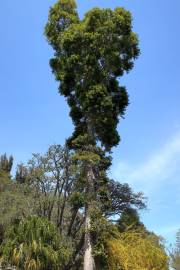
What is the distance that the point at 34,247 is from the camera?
75.9 ft

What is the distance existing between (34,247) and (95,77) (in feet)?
36.1

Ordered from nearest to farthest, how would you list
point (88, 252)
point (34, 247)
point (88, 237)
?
point (34, 247) < point (88, 252) < point (88, 237)

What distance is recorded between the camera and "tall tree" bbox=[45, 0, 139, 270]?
2780 centimetres

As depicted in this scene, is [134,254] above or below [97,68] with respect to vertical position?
below

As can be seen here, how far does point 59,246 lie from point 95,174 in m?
4.83

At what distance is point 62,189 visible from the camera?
30.2m

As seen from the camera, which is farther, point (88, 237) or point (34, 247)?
point (88, 237)

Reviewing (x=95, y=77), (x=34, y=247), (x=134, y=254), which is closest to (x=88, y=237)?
(x=134, y=254)

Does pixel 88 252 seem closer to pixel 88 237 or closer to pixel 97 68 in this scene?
pixel 88 237

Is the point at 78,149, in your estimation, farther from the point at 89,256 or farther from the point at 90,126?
the point at 89,256

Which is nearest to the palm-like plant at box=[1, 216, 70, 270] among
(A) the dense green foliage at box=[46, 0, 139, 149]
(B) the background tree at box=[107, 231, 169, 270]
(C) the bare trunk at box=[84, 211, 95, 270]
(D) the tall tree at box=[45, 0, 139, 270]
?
(C) the bare trunk at box=[84, 211, 95, 270]

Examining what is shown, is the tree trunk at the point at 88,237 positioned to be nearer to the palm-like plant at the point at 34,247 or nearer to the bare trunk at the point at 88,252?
the bare trunk at the point at 88,252

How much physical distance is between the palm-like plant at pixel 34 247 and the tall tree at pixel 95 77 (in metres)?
3.50

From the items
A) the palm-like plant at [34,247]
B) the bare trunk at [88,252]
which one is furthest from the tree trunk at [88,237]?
the palm-like plant at [34,247]
